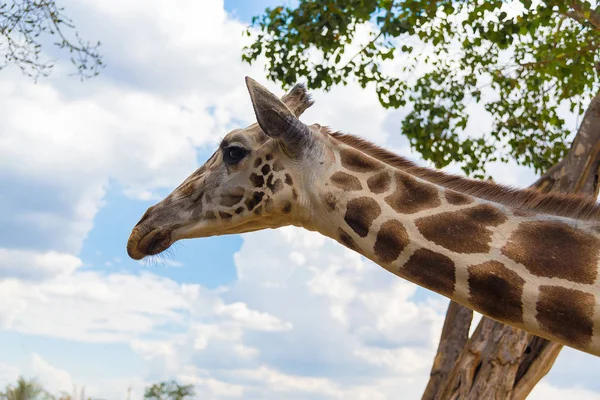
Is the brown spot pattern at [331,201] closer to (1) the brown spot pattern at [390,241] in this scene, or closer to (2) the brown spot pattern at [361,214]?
(2) the brown spot pattern at [361,214]

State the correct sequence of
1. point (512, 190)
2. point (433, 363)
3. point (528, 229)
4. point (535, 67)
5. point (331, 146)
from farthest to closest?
point (535, 67), point (433, 363), point (331, 146), point (512, 190), point (528, 229)

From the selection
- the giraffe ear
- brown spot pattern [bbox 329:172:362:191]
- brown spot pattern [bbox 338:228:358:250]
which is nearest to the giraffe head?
the giraffe ear

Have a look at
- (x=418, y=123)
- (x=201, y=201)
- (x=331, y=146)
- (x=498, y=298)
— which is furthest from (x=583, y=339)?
(x=418, y=123)

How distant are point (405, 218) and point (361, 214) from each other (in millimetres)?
251

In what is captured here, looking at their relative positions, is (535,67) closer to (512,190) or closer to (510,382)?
(510,382)

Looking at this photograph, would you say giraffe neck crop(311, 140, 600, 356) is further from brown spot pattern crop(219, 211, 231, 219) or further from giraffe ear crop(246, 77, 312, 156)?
brown spot pattern crop(219, 211, 231, 219)

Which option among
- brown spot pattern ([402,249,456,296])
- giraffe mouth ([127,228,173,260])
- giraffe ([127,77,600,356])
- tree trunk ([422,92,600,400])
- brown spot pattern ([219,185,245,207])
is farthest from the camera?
tree trunk ([422,92,600,400])

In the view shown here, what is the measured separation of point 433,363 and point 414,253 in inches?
269

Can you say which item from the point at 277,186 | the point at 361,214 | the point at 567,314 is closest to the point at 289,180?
the point at 277,186

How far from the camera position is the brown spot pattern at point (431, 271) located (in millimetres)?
4094

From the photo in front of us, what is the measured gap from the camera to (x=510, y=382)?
969 cm

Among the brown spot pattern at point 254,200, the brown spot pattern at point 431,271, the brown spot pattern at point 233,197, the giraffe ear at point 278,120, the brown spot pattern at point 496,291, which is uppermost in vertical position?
the giraffe ear at point 278,120

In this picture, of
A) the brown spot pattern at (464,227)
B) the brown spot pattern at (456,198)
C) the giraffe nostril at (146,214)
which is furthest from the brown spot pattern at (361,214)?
the giraffe nostril at (146,214)

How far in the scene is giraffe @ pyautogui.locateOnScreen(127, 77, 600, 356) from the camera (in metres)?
3.91
